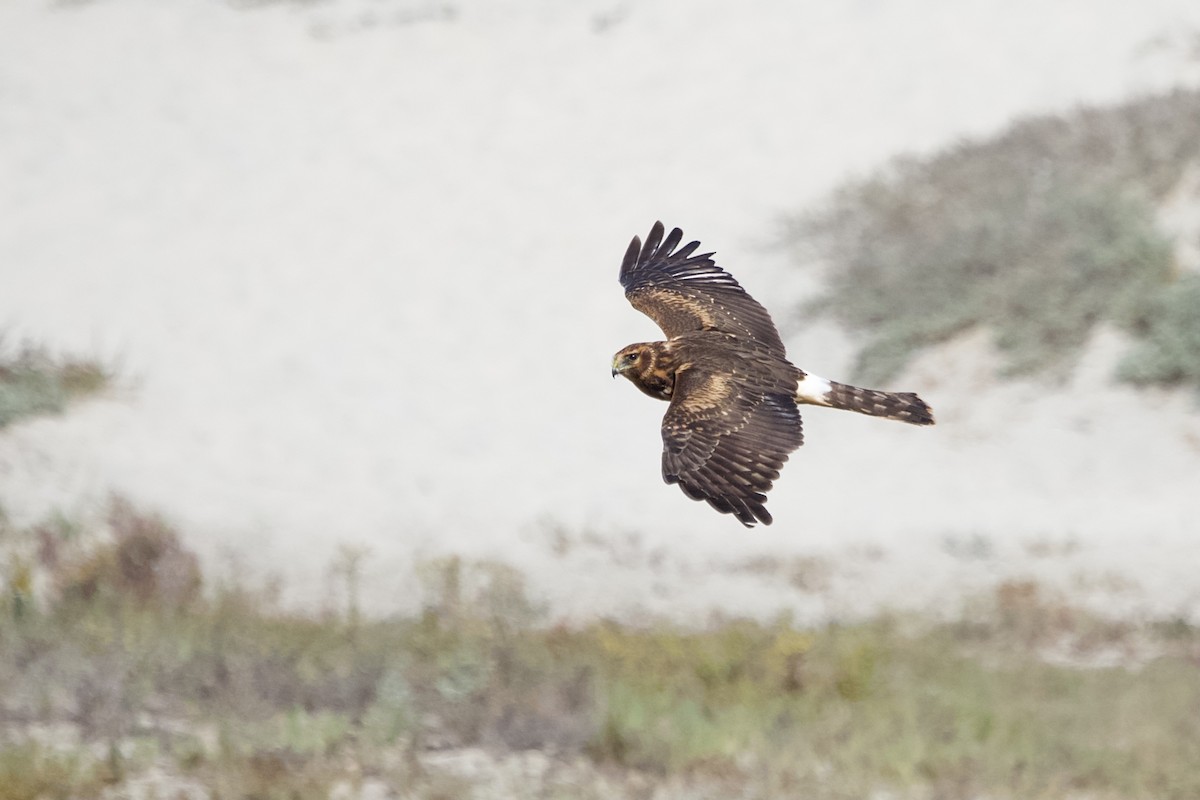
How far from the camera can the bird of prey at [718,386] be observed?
6.28m

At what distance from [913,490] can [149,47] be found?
1204 cm

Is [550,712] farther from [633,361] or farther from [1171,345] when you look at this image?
[1171,345]

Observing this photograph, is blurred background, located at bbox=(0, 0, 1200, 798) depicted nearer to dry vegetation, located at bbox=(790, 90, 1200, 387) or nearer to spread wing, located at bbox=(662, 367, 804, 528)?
dry vegetation, located at bbox=(790, 90, 1200, 387)

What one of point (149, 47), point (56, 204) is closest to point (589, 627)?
point (56, 204)

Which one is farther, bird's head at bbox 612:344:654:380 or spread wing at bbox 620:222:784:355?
spread wing at bbox 620:222:784:355

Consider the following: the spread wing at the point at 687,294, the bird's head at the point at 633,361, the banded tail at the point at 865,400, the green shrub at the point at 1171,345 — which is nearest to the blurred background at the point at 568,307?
the green shrub at the point at 1171,345

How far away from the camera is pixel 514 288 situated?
16875 millimetres

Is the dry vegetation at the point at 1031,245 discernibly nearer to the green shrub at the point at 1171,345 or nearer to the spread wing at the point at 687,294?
the green shrub at the point at 1171,345

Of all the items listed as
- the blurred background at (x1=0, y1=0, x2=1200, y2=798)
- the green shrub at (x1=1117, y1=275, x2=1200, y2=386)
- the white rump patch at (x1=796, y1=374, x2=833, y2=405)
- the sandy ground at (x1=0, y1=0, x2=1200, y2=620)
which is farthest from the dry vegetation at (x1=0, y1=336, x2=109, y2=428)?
the green shrub at (x1=1117, y1=275, x2=1200, y2=386)

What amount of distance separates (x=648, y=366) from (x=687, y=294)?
102 cm

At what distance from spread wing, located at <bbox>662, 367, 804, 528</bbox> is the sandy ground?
4.53 metres

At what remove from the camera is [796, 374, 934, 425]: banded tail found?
7.20 metres

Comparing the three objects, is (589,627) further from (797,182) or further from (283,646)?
(797,182)

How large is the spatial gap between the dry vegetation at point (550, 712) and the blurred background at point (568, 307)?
0.07 m
